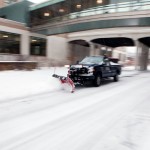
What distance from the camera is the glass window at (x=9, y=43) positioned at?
3356 centimetres

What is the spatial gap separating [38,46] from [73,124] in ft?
115

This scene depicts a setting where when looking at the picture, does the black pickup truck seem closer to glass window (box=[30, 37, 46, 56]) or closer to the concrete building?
the concrete building

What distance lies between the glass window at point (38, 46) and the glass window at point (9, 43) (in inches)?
117

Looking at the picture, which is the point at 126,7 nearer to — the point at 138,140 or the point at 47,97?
the point at 47,97

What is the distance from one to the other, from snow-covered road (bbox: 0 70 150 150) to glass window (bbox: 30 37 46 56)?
30272mm

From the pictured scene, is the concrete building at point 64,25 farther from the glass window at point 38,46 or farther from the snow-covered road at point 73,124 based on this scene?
the snow-covered road at point 73,124

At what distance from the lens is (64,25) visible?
34.3 m

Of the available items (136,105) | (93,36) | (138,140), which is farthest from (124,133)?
(93,36)

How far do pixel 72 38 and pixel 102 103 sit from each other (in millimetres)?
37926

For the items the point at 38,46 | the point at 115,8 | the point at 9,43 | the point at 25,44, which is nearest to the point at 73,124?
the point at 115,8

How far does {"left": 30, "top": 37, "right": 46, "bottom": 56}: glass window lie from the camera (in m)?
39.1

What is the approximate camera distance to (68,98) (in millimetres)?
9859

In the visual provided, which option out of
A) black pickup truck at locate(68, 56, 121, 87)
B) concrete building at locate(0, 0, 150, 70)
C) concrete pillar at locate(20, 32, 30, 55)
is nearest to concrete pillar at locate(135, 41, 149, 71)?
concrete building at locate(0, 0, 150, 70)

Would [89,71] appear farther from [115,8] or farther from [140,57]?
[140,57]
